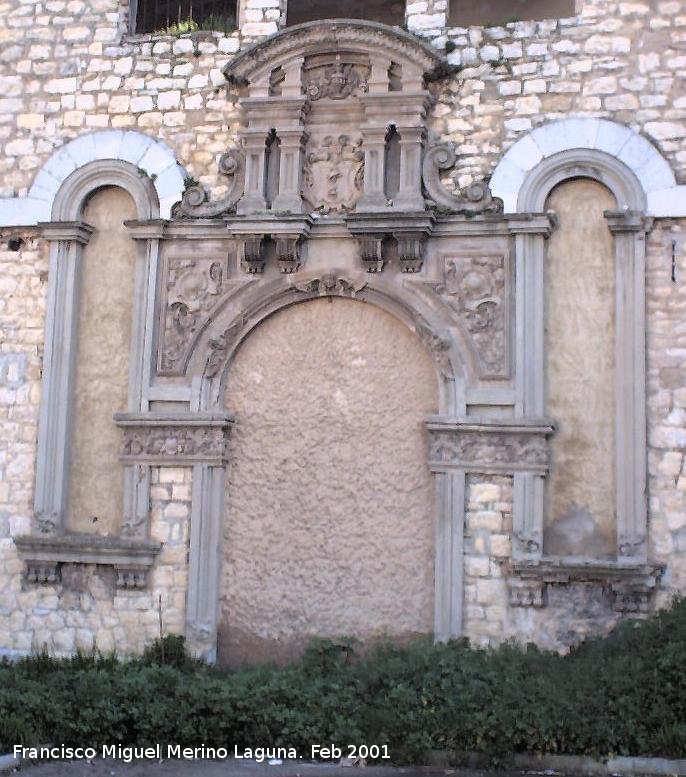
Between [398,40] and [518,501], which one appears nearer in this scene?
[518,501]

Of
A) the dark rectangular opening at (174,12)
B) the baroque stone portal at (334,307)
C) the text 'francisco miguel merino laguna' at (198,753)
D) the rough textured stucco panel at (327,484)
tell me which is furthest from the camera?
the dark rectangular opening at (174,12)

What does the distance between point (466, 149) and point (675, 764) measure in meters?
5.20

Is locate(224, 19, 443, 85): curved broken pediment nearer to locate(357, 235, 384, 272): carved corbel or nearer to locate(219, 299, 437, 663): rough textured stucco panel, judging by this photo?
locate(357, 235, 384, 272): carved corbel

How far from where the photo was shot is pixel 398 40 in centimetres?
948

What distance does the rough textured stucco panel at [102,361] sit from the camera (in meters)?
9.80

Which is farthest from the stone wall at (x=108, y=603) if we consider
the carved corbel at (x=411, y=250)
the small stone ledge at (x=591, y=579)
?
the small stone ledge at (x=591, y=579)

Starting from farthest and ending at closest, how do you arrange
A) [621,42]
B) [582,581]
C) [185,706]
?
[621,42] → [582,581] → [185,706]

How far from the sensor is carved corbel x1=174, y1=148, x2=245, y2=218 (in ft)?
32.1

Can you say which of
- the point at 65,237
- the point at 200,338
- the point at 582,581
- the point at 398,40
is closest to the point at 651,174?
the point at 398,40

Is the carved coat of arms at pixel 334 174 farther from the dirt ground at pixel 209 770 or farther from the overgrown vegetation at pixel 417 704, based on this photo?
the dirt ground at pixel 209 770

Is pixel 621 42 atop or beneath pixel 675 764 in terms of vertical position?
atop

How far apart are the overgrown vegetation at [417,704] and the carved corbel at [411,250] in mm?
3186

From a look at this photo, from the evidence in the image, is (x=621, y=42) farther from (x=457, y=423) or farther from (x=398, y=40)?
(x=457, y=423)

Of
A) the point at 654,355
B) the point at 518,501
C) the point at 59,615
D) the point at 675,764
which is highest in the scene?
the point at 654,355
